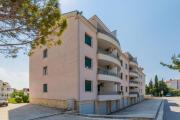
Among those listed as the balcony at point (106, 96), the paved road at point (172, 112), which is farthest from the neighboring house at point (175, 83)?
the balcony at point (106, 96)

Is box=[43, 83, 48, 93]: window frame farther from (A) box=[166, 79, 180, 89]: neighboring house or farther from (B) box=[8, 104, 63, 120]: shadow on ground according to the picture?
(A) box=[166, 79, 180, 89]: neighboring house

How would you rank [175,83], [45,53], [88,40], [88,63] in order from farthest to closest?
[175,83]
[45,53]
[88,40]
[88,63]

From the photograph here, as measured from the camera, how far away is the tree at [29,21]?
444 inches

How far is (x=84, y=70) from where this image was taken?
988 inches

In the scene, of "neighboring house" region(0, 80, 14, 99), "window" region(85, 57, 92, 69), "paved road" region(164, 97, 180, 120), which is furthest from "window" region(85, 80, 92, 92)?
"neighboring house" region(0, 80, 14, 99)

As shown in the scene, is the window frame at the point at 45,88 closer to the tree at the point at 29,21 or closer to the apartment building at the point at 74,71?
the apartment building at the point at 74,71

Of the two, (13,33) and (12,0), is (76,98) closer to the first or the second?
(13,33)

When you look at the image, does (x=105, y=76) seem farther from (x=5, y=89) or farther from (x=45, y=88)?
(x=5, y=89)

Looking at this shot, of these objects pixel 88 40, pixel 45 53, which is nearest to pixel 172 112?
pixel 88 40

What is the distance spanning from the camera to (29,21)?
1222 cm

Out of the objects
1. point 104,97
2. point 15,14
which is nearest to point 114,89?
point 104,97

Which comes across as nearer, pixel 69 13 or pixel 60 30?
pixel 60 30

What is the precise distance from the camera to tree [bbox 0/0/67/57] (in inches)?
444

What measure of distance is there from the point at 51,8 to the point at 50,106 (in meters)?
16.4
